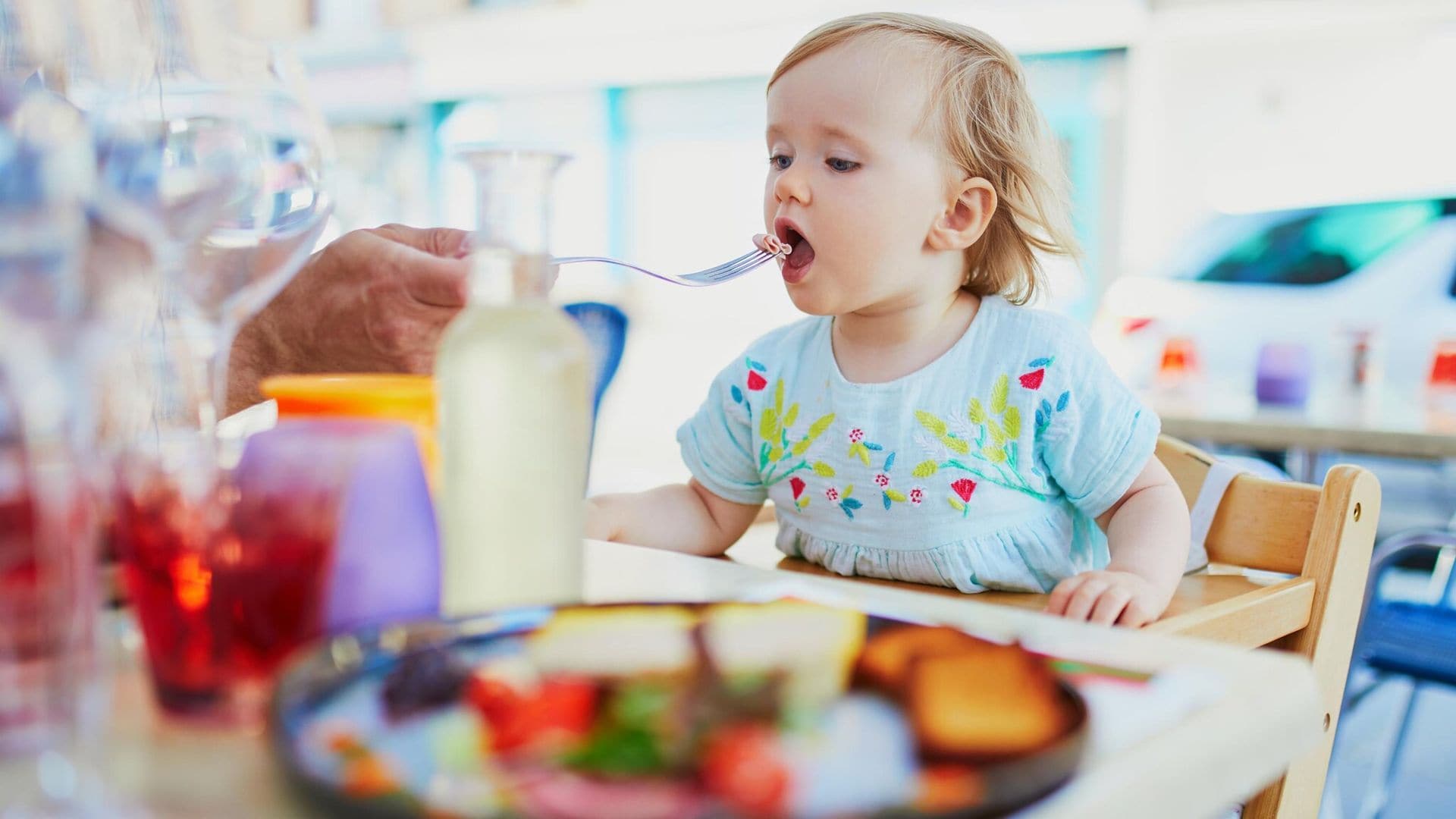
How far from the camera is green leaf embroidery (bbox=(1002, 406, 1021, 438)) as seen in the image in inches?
41.2

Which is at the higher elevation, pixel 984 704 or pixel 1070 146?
pixel 1070 146

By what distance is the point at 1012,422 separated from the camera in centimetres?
105

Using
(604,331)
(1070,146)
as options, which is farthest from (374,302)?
(1070,146)

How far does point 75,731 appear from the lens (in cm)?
34

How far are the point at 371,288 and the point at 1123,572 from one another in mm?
542

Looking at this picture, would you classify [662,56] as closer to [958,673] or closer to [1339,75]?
[1339,75]

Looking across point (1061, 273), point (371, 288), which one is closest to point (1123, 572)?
point (371, 288)

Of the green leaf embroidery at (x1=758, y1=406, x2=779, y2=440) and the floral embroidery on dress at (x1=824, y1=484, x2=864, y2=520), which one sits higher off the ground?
the green leaf embroidery at (x1=758, y1=406, x2=779, y2=440)

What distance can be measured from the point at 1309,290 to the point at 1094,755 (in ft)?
10.2

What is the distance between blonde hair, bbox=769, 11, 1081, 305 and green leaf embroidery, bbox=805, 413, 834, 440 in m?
0.20

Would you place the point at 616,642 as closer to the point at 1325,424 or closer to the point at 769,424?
the point at 769,424

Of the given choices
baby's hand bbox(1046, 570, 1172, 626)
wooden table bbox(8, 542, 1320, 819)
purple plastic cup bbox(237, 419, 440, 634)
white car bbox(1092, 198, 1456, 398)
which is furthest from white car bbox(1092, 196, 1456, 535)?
purple plastic cup bbox(237, 419, 440, 634)

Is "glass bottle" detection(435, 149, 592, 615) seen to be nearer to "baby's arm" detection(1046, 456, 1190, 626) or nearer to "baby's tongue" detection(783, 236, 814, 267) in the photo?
"baby's arm" detection(1046, 456, 1190, 626)

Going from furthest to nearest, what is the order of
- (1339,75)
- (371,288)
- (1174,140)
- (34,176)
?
(1174,140) < (1339,75) < (371,288) < (34,176)
